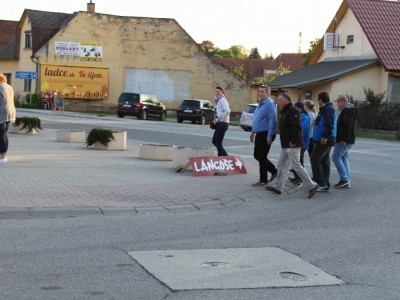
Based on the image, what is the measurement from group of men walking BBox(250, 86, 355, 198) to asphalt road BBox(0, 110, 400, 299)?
521mm

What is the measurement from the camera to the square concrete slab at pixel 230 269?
6172mm

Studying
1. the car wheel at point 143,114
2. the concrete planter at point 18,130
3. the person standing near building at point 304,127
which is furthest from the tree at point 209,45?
the person standing near building at point 304,127

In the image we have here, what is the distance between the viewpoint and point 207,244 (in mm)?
7762

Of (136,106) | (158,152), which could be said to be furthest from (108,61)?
(158,152)

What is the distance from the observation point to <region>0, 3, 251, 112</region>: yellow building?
188 feet

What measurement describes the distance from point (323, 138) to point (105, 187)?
3947mm

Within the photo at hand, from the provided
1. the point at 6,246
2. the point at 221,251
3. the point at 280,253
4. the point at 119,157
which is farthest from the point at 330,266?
the point at 119,157

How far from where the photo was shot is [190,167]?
45.6 feet

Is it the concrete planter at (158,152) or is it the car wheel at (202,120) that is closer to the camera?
the concrete planter at (158,152)

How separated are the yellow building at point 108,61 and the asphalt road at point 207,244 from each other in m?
48.0

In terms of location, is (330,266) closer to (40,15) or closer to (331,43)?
(331,43)

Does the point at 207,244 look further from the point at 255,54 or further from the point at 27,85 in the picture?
the point at 255,54

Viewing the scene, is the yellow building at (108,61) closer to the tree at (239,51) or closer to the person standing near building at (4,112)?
the person standing near building at (4,112)

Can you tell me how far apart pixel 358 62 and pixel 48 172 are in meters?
33.2
